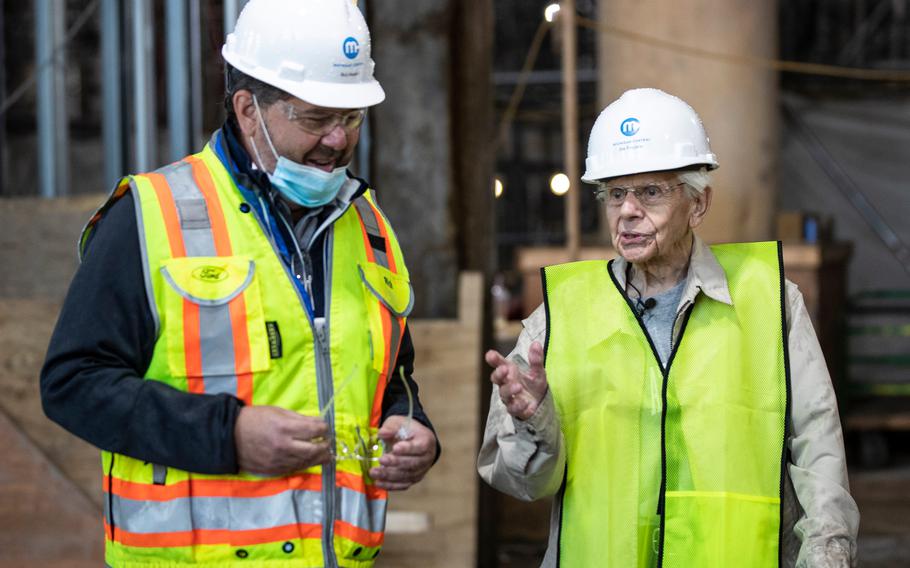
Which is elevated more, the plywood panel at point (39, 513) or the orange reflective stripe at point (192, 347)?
the orange reflective stripe at point (192, 347)

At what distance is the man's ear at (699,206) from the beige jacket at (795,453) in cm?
8

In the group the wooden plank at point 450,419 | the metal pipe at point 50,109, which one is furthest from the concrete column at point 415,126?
the metal pipe at point 50,109

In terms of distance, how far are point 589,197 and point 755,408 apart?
11.8 metres

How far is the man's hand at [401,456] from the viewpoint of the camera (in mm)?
2939

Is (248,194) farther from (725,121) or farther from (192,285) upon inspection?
(725,121)

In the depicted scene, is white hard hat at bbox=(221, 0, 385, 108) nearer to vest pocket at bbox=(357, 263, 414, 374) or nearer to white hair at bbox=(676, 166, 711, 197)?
vest pocket at bbox=(357, 263, 414, 374)

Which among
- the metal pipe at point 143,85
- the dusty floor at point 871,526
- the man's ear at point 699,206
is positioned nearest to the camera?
the man's ear at point 699,206

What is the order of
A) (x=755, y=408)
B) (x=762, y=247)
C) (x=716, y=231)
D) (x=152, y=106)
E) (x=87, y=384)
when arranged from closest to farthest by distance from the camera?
(x=87, y=384) < (x=755, y=408) < (x=762, y=247) < (x=152, y=106) < (x=716, y=231)

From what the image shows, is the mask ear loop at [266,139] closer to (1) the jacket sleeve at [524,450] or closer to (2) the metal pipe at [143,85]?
(1) the jacket sleeve at [524,450]

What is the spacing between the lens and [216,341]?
113 inches

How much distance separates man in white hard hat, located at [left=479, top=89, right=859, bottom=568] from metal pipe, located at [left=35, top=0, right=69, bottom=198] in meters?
4.22

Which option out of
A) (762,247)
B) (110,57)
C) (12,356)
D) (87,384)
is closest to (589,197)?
(110,57)

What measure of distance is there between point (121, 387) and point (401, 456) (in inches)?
24.2

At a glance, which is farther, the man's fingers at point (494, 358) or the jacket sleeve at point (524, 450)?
the jacket sleeve at point (524, 450)
